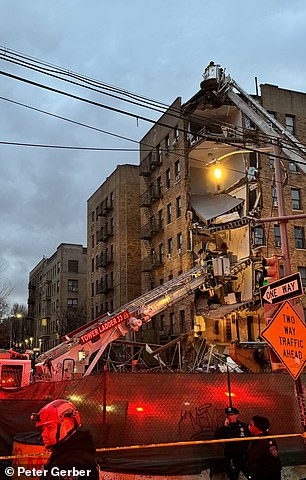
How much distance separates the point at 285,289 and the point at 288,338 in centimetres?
111

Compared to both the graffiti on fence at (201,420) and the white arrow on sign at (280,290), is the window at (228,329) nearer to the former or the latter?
the white arrow on sign at (280,290)

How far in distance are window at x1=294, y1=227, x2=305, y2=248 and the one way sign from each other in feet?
77.3

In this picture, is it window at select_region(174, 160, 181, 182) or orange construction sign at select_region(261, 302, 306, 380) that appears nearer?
orange construction sign at select_region(261, 302, 306, 380)

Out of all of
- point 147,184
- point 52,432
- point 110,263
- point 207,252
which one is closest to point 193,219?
point 207,252

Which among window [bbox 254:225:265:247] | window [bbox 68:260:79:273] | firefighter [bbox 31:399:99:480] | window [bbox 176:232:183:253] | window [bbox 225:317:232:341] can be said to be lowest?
firefighter [bbox 31:399:99:480]

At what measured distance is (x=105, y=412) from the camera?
27.5 feet

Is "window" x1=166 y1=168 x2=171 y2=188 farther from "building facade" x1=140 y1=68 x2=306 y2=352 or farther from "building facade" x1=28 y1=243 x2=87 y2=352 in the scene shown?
"building facade" x1=28 y1=243 x2=87 y2=352

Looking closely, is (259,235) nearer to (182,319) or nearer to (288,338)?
(182,319)

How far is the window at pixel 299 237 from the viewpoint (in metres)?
32.5

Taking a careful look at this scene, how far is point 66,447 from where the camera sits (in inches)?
146

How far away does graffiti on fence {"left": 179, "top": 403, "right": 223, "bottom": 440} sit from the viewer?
29.4 feet

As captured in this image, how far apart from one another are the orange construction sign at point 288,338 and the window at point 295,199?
83.5 feet

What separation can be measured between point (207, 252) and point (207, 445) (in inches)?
795

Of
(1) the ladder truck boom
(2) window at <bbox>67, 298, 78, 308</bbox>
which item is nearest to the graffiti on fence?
(1) the ladder truck boom
